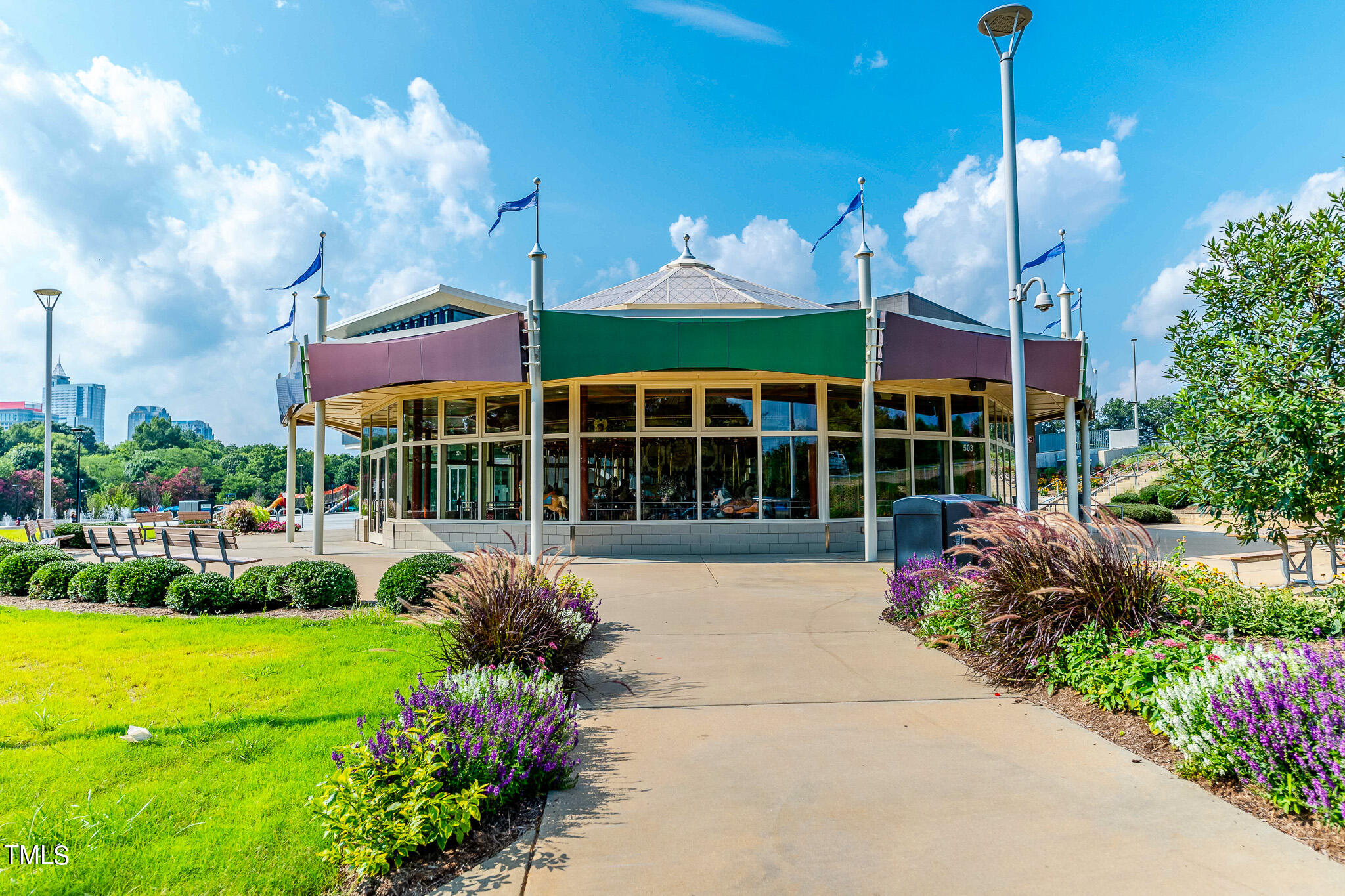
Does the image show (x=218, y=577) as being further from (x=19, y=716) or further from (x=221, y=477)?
(x=221, y=477)

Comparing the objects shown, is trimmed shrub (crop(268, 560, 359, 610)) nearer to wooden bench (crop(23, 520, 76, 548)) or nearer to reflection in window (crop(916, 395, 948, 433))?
wooden bench (crop(23, 520, 76, 548))

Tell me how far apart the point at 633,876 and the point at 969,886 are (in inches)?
56.2

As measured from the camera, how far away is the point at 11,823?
11.7ft

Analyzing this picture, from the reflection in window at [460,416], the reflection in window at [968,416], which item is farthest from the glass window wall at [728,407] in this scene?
the reflection in window at [460,416]

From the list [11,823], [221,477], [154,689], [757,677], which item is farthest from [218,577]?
[221,477]

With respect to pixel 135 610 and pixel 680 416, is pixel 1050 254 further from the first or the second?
pixel 135 610

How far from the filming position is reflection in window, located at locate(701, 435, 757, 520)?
55.7 feet

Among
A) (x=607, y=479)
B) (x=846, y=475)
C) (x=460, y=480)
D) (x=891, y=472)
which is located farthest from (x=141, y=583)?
(x=891, y=472)

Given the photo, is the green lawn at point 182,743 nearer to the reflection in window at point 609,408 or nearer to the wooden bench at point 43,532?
the reflection in window at point 609,408

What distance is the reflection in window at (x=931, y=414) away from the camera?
18.6 meters

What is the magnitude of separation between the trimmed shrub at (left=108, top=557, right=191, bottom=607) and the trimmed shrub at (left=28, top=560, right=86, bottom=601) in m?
1.48

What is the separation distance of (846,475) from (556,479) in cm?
686

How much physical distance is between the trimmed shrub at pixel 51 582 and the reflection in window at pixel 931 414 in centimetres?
1716

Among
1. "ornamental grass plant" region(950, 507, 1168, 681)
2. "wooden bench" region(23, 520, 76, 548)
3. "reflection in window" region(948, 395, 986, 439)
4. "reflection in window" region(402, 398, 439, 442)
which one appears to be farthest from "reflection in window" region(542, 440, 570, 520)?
"wooden bench" region(23, 520, 76, 548)
